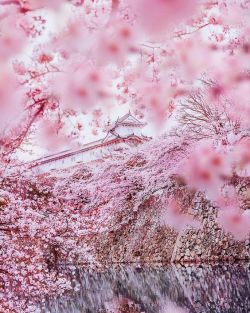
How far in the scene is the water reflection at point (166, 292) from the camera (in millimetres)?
8234

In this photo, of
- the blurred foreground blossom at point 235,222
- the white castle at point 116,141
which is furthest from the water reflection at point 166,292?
the white castle at point 116,141

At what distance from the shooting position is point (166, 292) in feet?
32.4

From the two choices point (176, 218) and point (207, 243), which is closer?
point (207, 243)

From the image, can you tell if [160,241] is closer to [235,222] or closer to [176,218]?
[176,218]

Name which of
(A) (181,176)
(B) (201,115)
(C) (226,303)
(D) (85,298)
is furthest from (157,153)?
(C) (226,303)

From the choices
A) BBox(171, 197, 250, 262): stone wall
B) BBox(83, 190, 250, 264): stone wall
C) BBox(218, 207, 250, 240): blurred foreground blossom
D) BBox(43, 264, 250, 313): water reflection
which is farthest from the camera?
BBox(83, 190, 250, 264): stone wall

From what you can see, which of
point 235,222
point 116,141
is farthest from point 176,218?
point 116,141

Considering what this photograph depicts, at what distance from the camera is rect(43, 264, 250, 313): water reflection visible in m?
8.23

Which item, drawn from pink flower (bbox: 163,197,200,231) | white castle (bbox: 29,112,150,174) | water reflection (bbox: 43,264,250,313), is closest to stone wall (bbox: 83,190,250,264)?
pink flower (bbox: 163,197,200,231)

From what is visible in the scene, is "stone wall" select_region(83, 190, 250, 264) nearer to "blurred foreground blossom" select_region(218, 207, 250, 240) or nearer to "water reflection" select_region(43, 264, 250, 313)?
"blurred foreground blossom" select_region(218, 207, 250, 240)

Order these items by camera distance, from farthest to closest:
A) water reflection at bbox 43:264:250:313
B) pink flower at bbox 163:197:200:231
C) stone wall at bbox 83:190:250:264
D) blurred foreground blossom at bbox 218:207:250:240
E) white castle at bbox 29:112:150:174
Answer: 1. white castle at bbox 29:112:150:174
2. pink flower at bbox 163:197:200:231
3. stone wall at bbox 83:190:250:264
4. blurred foreground blossom at bbox 218:207:250:240
5. water reflection at bbox 43:264:250:313

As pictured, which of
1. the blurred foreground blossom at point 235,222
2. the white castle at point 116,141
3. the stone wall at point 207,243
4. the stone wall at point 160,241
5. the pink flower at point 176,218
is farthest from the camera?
the white castle at point 116,141

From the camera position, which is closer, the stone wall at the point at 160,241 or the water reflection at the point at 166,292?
the water reflection at the point at 166,292

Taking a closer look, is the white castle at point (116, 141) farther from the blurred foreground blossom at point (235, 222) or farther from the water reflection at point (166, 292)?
the water reflection at point (166, 292)
